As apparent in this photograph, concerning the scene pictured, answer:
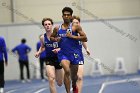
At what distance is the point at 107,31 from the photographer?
935 inches

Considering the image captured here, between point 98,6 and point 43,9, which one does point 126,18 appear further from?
point 43,9

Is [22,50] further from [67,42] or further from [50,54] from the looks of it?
[67,42]

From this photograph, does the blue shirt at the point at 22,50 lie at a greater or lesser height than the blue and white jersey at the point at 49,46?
lesser

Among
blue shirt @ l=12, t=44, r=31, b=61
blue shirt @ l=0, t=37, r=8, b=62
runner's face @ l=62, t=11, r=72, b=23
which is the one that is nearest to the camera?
runner's face @ l=62, t=11, r=72, b=23

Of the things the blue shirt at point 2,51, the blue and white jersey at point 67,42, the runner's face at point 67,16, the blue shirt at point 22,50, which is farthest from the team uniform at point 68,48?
the blue shirt at point 22,50

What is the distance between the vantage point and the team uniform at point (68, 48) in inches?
362

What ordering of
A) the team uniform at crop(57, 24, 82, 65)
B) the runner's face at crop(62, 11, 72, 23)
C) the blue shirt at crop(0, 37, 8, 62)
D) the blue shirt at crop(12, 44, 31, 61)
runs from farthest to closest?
the blue shirt at crop(12, 44, 31, 61), the blue shirt at crop(0, 37, 8, 62), the team uniform at crop(57, 24, 82, 65), the runner's face at crop(62, 11, 72, 23)

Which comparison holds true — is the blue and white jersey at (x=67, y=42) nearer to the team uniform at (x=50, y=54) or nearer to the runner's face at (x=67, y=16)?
the runner's face at (x=67, y=16)

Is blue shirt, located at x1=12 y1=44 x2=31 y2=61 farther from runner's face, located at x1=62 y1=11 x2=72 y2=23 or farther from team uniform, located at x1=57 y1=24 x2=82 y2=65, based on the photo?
runner's face, located at x1=62 y1=11 x2=72 y2=23

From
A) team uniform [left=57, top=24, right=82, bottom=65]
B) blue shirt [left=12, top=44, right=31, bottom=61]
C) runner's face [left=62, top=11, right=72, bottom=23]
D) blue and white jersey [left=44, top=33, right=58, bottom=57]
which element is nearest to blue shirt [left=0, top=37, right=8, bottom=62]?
blue and white jersey [left=44, top=33, right=58, bottom=57]

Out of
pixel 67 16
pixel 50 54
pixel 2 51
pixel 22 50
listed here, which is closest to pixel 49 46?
pixel 50 54

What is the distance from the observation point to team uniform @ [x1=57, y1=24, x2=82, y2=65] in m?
9.19

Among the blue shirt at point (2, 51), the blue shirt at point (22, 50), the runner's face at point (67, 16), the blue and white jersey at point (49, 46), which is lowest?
the blue shirt at point (22, 50)

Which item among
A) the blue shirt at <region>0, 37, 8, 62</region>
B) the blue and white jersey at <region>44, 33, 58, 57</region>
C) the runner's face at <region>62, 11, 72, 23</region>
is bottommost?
the blue shirt at <region>0, 37, 8, 62</region>
